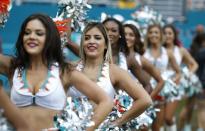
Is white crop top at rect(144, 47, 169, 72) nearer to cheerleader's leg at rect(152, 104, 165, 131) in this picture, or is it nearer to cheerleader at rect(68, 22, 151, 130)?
cheerleader's leg at rect(152, 104, 165, 131)

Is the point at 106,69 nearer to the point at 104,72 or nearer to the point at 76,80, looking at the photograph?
the point at 104,72

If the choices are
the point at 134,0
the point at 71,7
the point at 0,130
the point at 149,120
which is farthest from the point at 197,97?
the point at 134,0

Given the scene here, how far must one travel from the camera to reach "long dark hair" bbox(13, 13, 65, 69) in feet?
16.4

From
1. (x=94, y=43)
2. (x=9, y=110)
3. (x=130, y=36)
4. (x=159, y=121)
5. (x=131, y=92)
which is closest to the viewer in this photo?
(x=9, y=110)

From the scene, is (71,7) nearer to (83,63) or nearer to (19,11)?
(83,63)

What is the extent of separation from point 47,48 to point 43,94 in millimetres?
287

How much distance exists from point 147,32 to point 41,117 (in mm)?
6124

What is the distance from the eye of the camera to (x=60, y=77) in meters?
5.02

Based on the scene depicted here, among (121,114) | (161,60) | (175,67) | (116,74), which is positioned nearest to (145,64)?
(161,60)

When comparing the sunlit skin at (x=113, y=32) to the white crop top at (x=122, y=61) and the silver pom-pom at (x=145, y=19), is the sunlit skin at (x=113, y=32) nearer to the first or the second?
the white crop top at (x=122, y=61)

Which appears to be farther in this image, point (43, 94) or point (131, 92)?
point (131, 92)

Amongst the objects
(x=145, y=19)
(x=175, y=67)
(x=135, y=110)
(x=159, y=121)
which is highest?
(x=145, y=19)

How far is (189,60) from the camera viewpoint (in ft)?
38.9

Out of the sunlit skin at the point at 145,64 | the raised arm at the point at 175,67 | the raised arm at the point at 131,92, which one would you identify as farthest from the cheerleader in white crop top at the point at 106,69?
the raised arm at the point at 175,67
